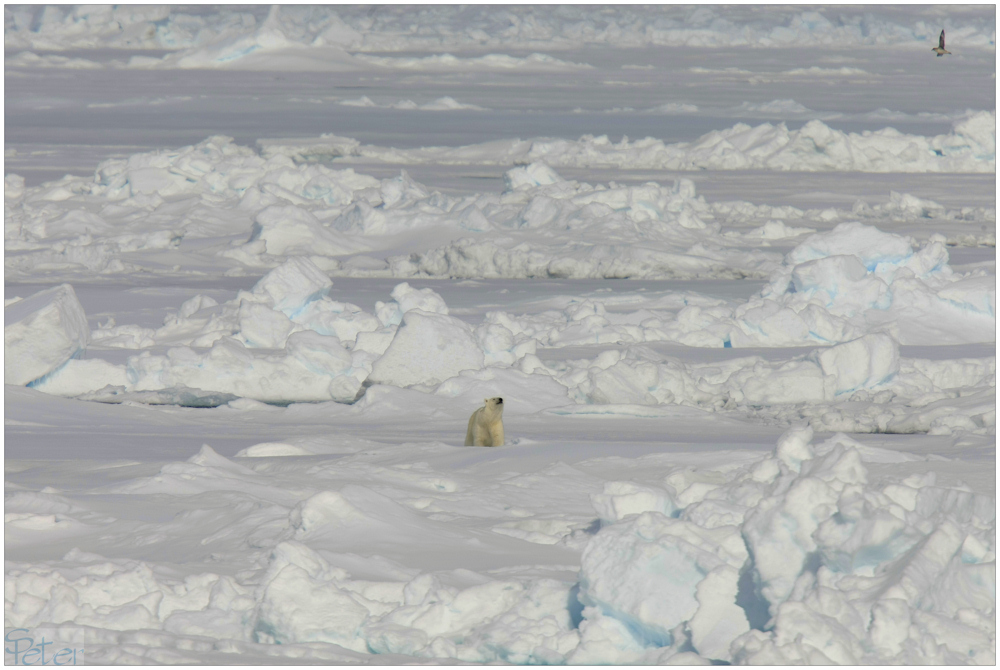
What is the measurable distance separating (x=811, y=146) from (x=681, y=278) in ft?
35.6

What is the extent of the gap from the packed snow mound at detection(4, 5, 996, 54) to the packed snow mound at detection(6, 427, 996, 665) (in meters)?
65.2

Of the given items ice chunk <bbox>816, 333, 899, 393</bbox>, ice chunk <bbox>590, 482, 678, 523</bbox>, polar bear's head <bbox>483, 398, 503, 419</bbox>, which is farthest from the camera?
ice chunk <bbox>816, 333, 899, 393</bbox>

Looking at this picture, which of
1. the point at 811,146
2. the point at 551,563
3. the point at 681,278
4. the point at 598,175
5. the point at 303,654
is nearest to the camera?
the point at 303,654

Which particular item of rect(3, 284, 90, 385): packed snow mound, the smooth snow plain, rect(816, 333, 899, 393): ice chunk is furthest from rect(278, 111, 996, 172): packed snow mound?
rect(3, 284, 90, 385): packed snow mound

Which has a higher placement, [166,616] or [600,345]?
[166,616]

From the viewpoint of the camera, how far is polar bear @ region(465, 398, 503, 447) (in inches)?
235

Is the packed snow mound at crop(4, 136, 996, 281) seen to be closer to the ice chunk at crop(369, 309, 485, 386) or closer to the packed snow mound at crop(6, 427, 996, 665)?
the ice chunk at crop(369, 309, 485, 386)

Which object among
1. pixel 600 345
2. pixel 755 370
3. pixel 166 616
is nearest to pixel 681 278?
pixel 600 345

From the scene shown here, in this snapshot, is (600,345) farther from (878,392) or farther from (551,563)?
(551,563)

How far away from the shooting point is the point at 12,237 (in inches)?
552

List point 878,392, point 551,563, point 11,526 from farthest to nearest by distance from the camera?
point 878,392 < point 11,526 < point 551,563

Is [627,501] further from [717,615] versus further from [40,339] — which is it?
[40,339]

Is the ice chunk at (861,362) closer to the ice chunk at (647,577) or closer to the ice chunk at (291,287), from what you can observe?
the ice chunk at (291,287)

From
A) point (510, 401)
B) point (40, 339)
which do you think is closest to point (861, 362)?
point (510, 401)
